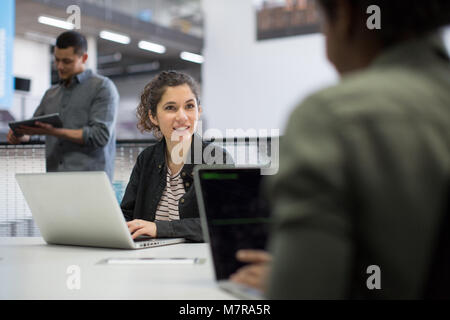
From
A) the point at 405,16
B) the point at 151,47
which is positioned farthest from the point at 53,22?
the point at 405,16

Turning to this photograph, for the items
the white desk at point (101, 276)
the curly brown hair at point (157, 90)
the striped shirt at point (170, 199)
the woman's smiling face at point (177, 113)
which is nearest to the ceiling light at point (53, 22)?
the curly brown hair at point (157, 90)

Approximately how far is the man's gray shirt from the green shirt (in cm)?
247

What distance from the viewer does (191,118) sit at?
2.24 meters

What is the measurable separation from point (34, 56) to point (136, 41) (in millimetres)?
2189

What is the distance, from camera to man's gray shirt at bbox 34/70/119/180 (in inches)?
114

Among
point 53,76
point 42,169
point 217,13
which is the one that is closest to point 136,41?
point 217,13

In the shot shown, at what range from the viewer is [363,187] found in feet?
1.51

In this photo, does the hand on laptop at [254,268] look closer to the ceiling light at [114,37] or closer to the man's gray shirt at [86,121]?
the man's gray shirt at [86,121]

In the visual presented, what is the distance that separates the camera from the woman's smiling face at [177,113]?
220cm

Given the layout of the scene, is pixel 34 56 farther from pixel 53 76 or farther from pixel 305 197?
pixel 305 197

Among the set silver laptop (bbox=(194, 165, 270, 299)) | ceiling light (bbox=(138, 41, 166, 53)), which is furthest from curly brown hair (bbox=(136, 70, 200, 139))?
ceiling light (bbox=(138, 41, 166, 53))

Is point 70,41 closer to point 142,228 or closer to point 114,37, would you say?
point 142,228

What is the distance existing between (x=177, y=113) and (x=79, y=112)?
98cm

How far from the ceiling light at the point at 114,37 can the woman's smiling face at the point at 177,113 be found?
7.99 m
